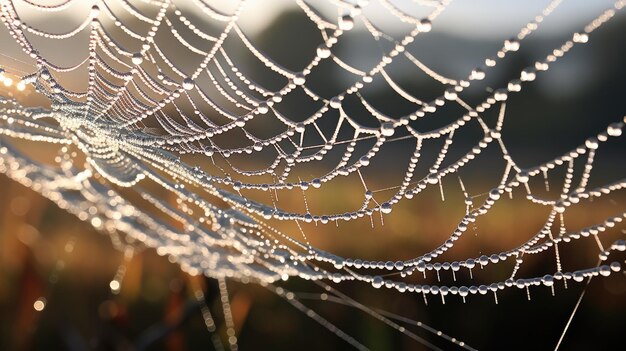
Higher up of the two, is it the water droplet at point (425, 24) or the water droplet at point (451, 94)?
the water droplet at point (425, 24)

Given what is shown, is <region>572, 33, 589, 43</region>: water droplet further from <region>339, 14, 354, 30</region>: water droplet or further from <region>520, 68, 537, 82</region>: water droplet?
<region>339, 14, 354, 30</region>: water droplet

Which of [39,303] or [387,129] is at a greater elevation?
[387,129]

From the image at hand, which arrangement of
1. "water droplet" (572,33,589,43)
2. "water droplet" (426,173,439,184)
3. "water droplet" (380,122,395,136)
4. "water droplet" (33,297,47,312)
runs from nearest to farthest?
"water droplet" (572,33,589,43) → "water droplet" (380,122,395,136) → "water droplet" (426,173,439,184) → "water droplet" (33,297,47,312)

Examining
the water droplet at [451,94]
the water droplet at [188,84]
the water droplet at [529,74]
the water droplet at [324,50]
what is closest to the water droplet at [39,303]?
the water droplet at [188,84]

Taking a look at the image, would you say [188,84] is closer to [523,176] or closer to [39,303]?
[523,176]

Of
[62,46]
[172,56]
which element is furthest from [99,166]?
[172,56]

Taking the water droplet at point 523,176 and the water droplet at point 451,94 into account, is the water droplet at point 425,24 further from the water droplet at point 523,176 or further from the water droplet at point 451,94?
the water droplet at point 523,176

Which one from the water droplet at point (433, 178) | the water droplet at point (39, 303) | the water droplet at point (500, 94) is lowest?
the water droplet at point (39, 303)

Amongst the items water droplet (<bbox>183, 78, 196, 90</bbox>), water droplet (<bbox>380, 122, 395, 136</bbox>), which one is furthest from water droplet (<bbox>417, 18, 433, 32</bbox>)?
water droplet (<bbox>183, 78, 196, 90</bbox>)

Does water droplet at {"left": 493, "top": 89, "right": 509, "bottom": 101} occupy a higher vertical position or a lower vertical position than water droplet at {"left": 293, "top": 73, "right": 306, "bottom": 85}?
lower

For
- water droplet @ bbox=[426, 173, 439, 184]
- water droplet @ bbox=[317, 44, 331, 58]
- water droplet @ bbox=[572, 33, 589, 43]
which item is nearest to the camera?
water droplet @ bbox=[572, 33, 589, 43]

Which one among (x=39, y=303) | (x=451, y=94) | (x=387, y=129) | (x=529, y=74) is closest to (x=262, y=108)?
(x=387, y=129)

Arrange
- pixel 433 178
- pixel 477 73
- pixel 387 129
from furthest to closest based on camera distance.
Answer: pixel 433 178 → pixel 387 129 → pixel 477 73
